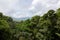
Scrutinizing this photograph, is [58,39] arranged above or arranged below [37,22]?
below

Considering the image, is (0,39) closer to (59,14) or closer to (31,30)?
(31,30)

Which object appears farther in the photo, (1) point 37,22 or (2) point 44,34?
(1) point 37,22

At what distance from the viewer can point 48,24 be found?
2853 centimetres

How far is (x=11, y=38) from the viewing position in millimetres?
25203

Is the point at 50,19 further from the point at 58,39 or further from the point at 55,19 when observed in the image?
the point at 58,39

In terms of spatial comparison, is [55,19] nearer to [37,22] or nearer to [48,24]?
[48,24]

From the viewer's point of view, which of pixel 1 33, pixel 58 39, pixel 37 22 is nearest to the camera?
pixel 1 33

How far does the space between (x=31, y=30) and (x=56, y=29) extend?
3738 mm

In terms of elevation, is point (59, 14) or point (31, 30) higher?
point (59, 14)

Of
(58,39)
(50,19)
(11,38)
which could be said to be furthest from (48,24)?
(11,38)

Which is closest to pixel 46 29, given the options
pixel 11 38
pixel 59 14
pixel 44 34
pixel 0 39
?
pixel 44 34

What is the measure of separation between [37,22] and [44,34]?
3.23 meters

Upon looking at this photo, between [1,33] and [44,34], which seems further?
[44,34]

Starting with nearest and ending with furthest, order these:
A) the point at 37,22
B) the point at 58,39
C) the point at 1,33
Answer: the point at 1,33 < the point at 58,39 < the point at 37,22
